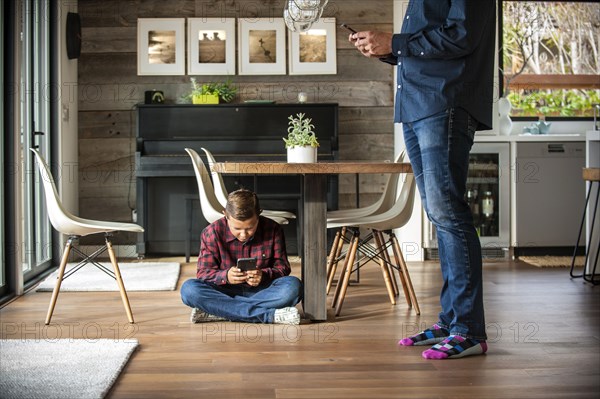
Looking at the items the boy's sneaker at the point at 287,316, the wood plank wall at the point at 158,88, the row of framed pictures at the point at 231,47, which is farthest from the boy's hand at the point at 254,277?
the row of framed pictures at the point at 231,47

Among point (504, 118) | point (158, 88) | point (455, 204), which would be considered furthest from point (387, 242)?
point (158, 88)

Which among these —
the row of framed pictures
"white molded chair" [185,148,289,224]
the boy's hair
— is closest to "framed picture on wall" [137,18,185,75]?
the row of framed pictures

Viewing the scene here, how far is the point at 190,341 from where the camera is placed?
333 cm

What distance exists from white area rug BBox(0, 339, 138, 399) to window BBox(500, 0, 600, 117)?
4.65 m

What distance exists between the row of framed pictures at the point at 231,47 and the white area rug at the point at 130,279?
5.46 feet

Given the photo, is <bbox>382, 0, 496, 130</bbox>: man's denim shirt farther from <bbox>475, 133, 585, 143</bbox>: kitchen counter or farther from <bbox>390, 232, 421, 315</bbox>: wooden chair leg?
<bbox>475, 133, 585, 143</bbox>: kitchen counter

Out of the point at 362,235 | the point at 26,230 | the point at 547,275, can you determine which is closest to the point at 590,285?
the point at 547,275

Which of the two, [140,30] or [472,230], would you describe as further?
[140,30]

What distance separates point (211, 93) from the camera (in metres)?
6.29

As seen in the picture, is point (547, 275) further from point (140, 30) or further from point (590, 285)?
point (140, 30)

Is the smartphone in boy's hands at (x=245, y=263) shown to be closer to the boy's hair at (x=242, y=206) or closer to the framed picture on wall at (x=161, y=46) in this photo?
the boy's hair at (x=242, y=206)

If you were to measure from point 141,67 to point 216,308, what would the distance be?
326 cm

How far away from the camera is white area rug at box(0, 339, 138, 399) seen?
2543 mm

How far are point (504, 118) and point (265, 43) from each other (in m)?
1.91
